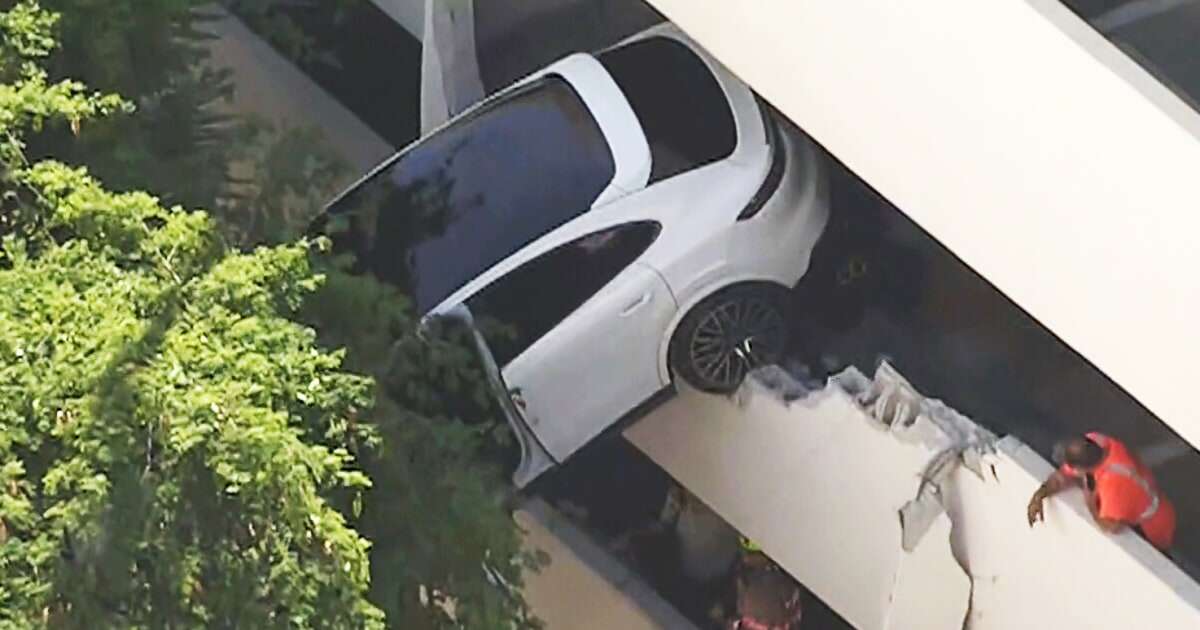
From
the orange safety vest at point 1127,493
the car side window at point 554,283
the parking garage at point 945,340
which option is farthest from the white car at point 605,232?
the orange safety vest at point 1127,493

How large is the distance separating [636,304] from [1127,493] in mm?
A: 2006

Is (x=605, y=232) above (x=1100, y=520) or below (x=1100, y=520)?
above

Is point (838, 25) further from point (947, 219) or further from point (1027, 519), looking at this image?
point (1027, 519)

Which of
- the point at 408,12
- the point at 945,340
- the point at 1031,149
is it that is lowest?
the point at 945,340

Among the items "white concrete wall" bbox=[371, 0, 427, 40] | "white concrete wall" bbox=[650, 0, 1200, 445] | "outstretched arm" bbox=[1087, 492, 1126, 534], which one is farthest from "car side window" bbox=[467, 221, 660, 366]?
"white concrete wall" bbox=[371, 0, 427, 40]

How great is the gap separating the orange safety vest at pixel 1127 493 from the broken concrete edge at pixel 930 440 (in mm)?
78

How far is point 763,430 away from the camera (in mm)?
6680

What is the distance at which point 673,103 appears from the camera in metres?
7.17

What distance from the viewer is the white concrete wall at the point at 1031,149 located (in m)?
4.86

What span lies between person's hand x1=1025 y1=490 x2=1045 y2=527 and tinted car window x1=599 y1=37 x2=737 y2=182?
193 cm

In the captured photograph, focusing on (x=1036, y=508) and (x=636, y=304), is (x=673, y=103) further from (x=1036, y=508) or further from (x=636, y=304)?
(x=1036, y=508)

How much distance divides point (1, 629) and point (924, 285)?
4.25 meters

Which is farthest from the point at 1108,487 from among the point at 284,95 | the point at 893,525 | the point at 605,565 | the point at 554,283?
the point at 284,95

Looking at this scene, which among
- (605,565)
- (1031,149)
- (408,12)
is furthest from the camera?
(408,12)
